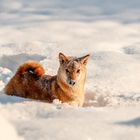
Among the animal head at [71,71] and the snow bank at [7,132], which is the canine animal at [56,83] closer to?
the animal head at [71,71]

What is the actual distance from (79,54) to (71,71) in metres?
2.36

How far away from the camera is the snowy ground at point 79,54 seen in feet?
14.2

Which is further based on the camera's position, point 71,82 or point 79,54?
point 79,54

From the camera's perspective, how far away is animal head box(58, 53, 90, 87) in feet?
19.1

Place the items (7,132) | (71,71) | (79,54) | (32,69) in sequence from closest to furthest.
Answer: (7,132) → (71,71) → (32,69) → (79,54)

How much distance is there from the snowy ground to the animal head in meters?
0.37

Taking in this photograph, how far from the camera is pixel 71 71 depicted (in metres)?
5.82

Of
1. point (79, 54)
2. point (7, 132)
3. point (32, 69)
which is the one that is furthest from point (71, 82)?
point (79, 54)

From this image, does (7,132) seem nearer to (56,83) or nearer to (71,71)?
(71,71)

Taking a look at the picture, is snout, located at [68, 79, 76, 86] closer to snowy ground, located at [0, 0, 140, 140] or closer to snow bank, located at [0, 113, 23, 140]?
snowy ground, located at [0, 0, 140, 140]

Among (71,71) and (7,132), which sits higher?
(71,71)

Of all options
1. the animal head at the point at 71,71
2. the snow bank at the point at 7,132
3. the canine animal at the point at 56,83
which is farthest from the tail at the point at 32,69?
the snow bank at the point at 7,132

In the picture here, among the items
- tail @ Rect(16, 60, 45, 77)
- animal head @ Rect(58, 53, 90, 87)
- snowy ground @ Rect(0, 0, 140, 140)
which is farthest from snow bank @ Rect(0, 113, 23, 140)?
tail @ Rect(16, 60, 45, 77)

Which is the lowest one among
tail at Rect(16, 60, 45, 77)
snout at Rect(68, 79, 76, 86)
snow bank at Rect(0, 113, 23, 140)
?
snow bank at Rect(0, 113, 23, 140)
